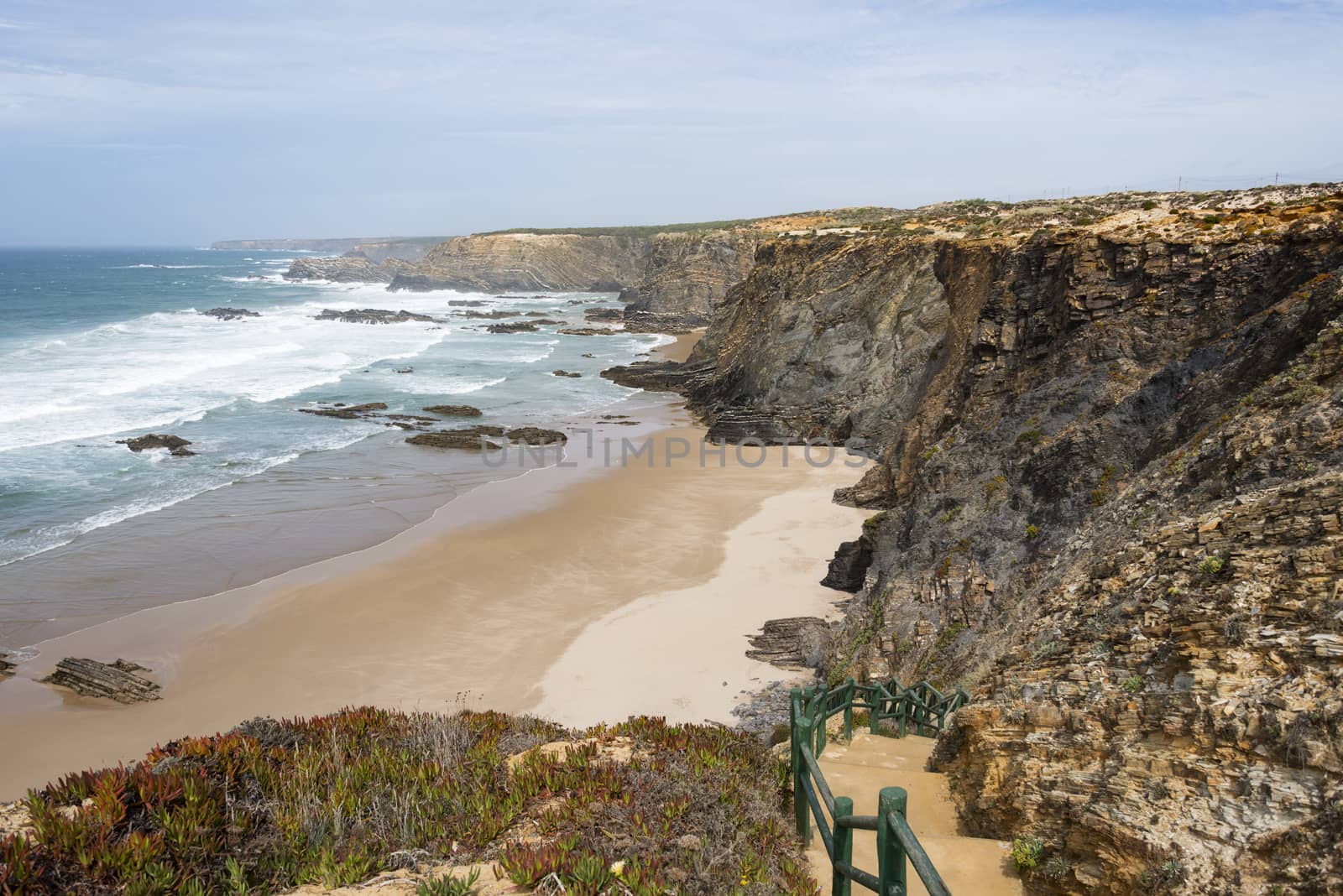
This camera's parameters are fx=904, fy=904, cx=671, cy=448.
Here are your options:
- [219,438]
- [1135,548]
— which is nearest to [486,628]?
[1135,548]

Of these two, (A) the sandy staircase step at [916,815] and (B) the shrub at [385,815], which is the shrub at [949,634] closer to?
(A) the sandy staircase step at [916,815]

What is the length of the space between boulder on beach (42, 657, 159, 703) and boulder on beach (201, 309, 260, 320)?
218 ft

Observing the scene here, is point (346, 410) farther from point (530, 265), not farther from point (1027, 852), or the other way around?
point (530, 265)

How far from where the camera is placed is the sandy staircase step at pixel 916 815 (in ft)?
15.9

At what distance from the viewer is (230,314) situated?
77.1 meters

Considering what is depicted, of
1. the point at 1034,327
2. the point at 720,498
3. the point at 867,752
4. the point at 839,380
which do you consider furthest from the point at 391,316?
the point at 867,752

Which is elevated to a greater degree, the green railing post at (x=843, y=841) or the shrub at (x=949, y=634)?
the green railing post at (x=843, y=841)

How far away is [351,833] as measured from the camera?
17.1ft

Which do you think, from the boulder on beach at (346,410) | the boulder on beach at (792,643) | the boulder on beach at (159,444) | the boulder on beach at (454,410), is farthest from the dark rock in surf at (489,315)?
the boulder on beach at (792,643)

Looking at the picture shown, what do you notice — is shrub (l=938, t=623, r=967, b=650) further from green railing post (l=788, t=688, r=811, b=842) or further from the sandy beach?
green railing post (l=788, t=688, r=811, b=842)

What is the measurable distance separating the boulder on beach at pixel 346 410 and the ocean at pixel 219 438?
63 cm

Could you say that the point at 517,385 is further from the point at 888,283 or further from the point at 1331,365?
the point at 1331,365

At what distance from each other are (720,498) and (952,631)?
1379 centimetres

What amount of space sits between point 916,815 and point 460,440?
90.7 feet
